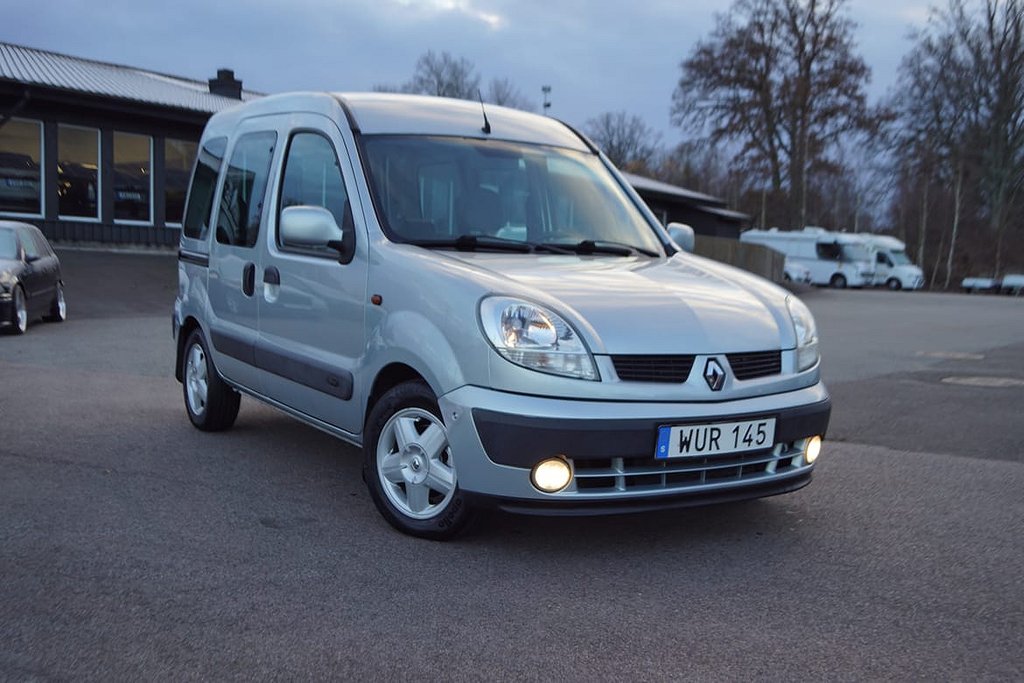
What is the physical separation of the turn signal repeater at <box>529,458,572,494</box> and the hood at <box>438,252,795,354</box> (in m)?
0.46

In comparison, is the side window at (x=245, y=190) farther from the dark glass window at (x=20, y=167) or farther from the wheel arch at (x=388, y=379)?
the dark glass window at (x=20, y=167)

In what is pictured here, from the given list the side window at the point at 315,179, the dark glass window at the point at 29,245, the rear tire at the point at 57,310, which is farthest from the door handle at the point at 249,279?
the rear tire at the point at 57,310

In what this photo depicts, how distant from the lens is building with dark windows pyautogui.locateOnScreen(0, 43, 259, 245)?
72.5ft

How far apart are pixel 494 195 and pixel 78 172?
21201mm

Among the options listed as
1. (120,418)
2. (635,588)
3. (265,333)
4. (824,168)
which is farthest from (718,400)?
(824,168)

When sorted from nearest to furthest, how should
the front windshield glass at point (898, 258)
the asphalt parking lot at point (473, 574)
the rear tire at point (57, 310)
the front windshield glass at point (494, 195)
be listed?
1. the asphalt parking lot at point (473, 574)
2. the front windshield glass at point (494, 195)
3. the rear tire at point (57, 310)
4. the front windshield glass at point (898, 258)

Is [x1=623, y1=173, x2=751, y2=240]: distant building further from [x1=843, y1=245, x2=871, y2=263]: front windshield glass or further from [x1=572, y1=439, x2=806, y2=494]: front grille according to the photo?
[x1=572, y1=439, x2=806, y2=494]: front grille

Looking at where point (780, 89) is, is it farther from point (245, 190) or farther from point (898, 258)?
point (245, 190)

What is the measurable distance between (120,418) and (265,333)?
2184mm

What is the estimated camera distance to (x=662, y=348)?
12.7ft

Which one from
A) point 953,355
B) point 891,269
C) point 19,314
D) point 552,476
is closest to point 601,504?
point 552,476

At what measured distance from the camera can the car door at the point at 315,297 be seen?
460cm

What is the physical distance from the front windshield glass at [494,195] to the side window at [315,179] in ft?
0.77

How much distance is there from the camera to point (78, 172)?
915 inches
